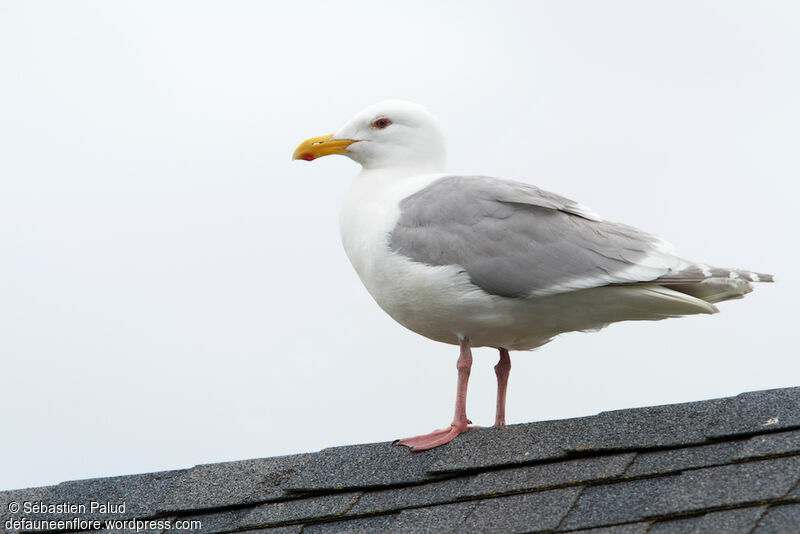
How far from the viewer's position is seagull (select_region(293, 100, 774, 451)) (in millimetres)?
5266

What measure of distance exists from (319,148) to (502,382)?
5.70 ft

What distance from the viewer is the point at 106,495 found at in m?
5.27

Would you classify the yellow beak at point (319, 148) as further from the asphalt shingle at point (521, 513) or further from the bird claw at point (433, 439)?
the asphalt shingle at point (521, 513)

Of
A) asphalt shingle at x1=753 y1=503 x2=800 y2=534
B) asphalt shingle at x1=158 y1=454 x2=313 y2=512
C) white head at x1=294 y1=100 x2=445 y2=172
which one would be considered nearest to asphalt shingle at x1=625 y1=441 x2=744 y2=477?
asphalt shingle at x1=753 y1=503 x2=800 y2=534

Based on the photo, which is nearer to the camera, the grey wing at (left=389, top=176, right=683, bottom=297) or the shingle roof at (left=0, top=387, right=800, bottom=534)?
the shingle roof at (left=0, top=387, right=800, bottom=534)

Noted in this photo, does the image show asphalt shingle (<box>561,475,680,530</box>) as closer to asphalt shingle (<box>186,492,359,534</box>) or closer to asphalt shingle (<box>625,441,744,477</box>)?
asphalt shingle (<box>625,441,744,477</box>)

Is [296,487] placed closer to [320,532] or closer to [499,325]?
[320,532]

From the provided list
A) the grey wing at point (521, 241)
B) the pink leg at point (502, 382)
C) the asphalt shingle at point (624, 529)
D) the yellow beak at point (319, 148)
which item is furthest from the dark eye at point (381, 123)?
the asphalt shingle at point (624, 529)

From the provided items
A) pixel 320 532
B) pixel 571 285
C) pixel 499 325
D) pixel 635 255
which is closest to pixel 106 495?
pixel 320 532

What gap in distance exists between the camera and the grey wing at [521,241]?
→ 5.29 metres

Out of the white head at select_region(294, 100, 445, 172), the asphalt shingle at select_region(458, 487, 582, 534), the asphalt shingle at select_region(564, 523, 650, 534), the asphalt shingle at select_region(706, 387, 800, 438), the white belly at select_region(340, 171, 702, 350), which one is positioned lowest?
the asphalt shingle at select_region(564, 523, 650, 534)

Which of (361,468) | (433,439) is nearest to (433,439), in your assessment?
(433,439)

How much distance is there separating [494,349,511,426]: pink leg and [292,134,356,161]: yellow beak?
59.5 inches

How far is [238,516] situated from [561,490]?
1.41 metres
